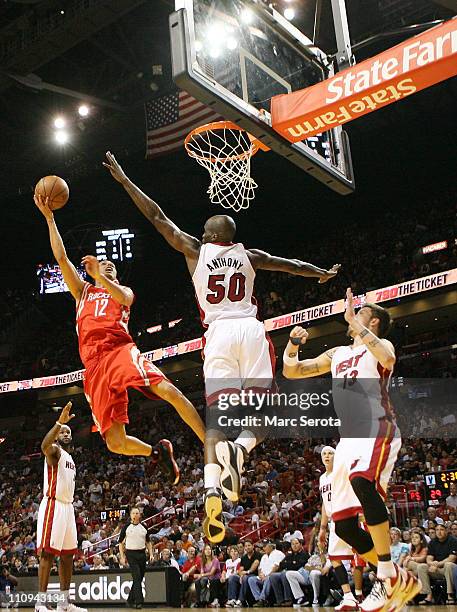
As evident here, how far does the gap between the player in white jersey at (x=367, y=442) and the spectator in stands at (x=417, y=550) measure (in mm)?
4714

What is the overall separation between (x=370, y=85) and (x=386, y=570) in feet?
12.1

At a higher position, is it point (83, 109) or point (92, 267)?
point (83, 109)

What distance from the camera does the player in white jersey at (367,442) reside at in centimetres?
440

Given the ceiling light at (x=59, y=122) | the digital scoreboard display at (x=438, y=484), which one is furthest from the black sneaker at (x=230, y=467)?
the ceiling light at (x=59, y=122)

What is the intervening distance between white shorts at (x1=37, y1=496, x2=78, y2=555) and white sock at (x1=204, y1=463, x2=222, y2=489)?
366 centimetres

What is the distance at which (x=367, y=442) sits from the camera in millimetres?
4520

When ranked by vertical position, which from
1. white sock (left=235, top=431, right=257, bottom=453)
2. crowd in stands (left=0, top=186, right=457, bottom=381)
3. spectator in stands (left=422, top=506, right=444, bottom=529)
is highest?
crowd in stands (left=0, top=186, right=457, bottom=381)

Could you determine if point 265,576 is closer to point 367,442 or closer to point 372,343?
point 367,442

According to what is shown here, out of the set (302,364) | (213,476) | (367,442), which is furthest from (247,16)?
(213,476)

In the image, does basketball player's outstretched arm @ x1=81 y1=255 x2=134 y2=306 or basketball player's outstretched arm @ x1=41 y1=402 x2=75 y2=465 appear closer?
basketball player's outstretched arm @ x1=81 y1=255 x2=134 y2=306

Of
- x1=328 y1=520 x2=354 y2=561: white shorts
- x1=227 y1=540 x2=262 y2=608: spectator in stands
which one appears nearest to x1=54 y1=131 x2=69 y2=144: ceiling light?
x1=227 y1=540 x2=262 y2=608: spectator in stands

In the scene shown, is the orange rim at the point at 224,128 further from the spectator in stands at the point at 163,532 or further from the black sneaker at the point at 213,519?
the spectator in stands at the point at 163,532

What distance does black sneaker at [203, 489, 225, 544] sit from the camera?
4.24 metres

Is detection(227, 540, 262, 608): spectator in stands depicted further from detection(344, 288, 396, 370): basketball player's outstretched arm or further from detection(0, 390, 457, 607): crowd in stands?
detection(344, 288, 396, 370): basketball player's outstretched arm
